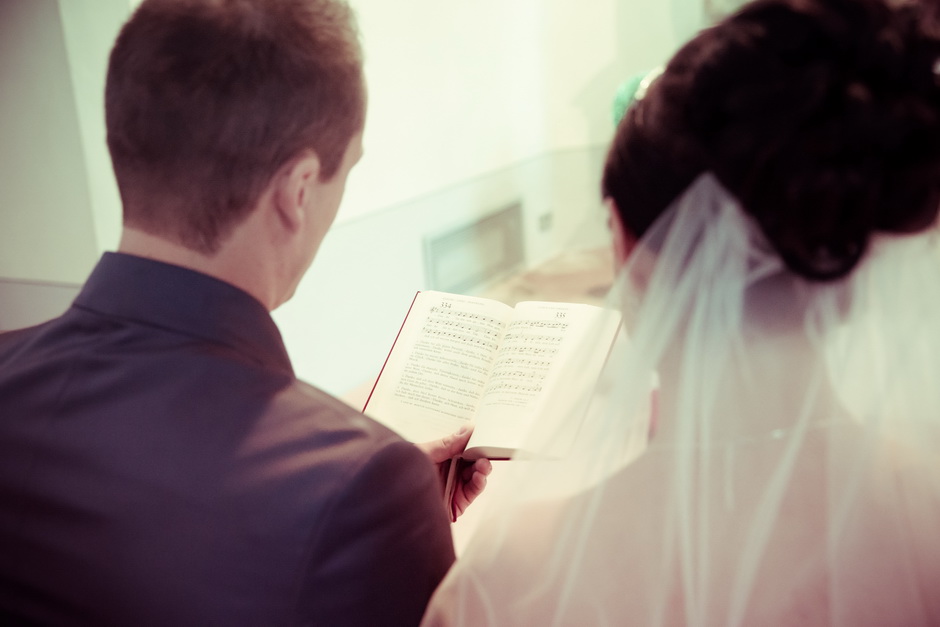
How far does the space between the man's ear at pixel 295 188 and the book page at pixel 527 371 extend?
1.22 feet

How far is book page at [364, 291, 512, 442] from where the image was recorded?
3.96 feet

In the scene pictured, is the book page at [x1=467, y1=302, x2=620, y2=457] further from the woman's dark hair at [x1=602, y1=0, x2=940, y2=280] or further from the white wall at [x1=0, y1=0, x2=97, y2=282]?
the white wall at [x1=0, y1=0, x2=97, y2=282]

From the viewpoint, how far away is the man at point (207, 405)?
0.72 m

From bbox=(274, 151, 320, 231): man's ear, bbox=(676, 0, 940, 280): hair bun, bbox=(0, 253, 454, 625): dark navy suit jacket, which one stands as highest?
bbox=(676, 0, 940, 280): hair bun

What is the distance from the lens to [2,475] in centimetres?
79

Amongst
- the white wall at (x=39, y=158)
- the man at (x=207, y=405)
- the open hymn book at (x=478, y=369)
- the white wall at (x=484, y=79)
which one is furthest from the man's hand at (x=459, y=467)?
the white wall at (x=484, y=79)

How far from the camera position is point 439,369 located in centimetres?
124

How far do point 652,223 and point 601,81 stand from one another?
13.6 ft

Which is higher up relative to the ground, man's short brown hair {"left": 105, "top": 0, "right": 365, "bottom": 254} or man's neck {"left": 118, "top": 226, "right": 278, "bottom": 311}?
man's short brown hair {"left": 105, "top": 0, "right": 365, "bottom": 254}

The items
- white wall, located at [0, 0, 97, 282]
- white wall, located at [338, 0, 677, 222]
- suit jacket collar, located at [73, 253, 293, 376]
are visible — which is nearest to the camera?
suit jacket collar, located at [73, 253, 293, 376]

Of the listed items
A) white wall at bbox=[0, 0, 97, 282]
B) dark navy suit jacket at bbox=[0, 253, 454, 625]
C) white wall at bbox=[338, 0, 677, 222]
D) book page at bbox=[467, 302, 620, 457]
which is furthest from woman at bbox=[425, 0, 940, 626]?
white wall at bbox=[338, 0, 677, 222]

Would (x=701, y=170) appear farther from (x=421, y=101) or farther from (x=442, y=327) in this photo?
(x=421, y=101)

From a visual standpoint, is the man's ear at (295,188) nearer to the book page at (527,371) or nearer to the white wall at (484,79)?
the book page at (527,371)

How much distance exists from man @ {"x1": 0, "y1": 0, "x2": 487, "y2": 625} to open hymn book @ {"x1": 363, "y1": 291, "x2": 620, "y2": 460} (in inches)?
11.9
